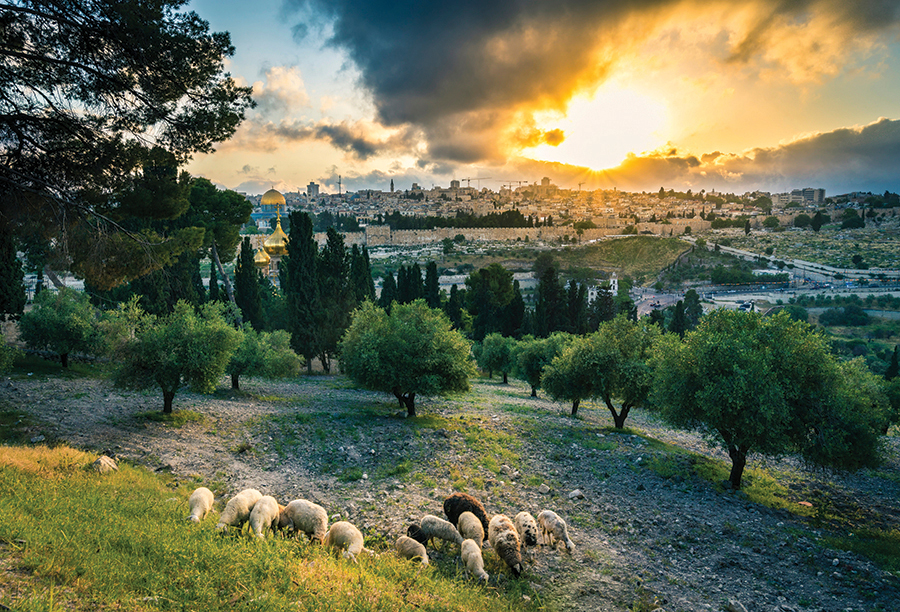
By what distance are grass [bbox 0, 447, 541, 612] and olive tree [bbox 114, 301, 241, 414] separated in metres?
7.47

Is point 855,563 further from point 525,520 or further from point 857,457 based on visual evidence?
point 525,520

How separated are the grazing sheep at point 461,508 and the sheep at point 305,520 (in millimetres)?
2778

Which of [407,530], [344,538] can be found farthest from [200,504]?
[407,530]

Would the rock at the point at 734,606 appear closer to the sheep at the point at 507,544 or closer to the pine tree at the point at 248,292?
the sheep at the point at 507,544

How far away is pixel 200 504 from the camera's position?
Answer: 28.6 feet

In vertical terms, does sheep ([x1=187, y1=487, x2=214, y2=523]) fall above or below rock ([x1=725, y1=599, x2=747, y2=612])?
above

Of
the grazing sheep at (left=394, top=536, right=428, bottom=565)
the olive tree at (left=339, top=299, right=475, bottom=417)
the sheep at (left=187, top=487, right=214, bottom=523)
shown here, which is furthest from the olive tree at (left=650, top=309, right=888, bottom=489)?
the sheep at (left=187, top=487, right=214, bottom=523)

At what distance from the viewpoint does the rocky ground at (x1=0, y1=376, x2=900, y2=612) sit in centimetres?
916

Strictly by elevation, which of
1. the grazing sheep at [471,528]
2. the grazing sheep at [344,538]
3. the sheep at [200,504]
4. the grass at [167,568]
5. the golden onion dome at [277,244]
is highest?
the golden onion dome at [277,244]

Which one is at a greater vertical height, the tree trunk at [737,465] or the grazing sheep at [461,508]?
the grazing sheep at [461,508]

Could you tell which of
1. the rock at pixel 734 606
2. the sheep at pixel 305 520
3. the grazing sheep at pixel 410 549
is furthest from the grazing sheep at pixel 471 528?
the rock at pixel 734 606

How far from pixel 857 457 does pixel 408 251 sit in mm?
137563

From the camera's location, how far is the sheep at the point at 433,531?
914 centimetres

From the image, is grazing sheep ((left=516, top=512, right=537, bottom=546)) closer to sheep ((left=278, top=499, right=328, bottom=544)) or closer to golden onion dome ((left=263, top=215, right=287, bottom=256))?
sheep ((left=278, top=499, right=328, bottom=544))
